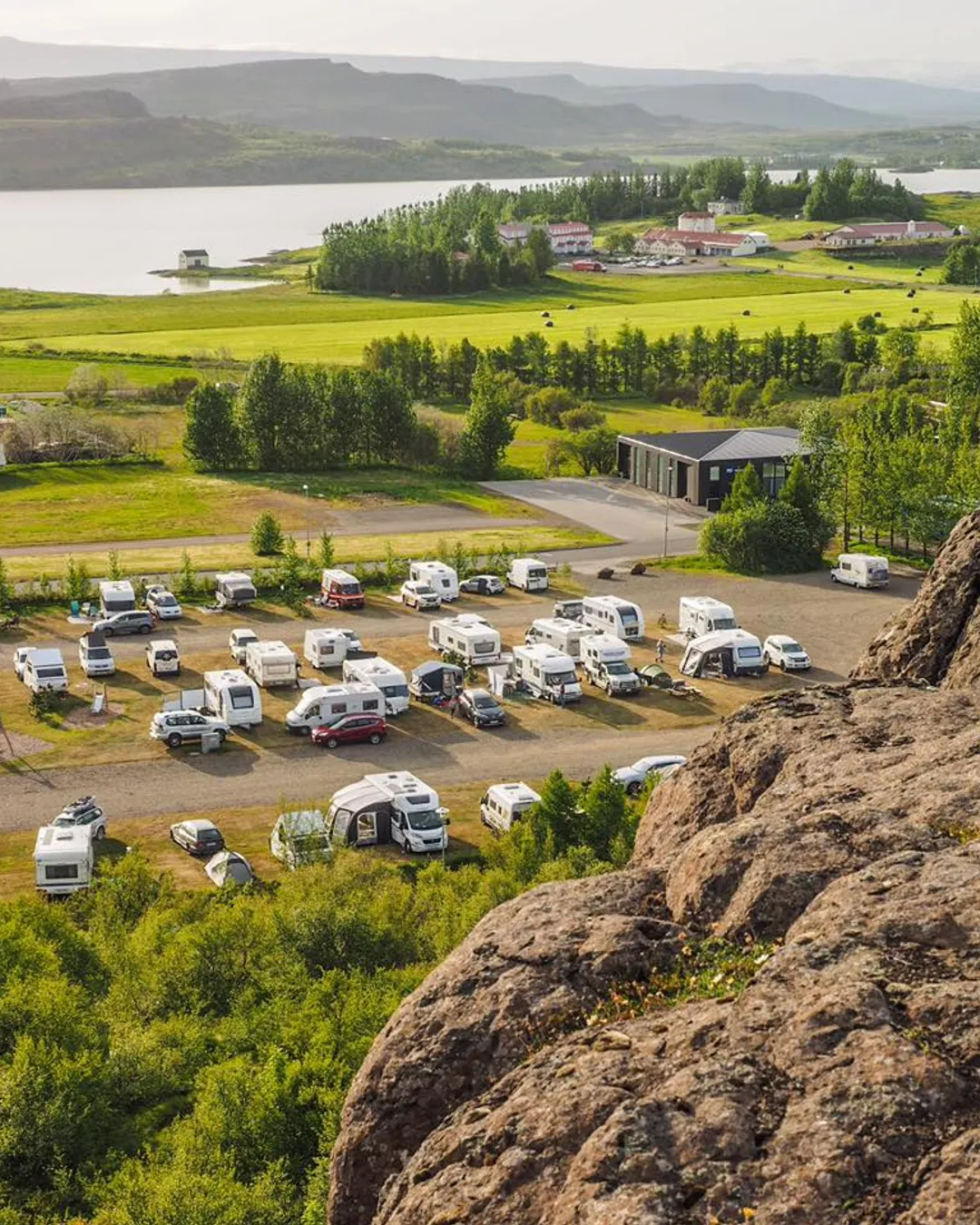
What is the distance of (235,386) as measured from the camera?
76625mm

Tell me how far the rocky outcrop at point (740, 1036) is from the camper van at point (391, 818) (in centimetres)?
1623

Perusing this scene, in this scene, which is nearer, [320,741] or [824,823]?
[824,823]

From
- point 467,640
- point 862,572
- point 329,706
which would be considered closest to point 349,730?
point 329,706

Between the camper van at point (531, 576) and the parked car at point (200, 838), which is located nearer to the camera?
the parked car at point (200, 838)

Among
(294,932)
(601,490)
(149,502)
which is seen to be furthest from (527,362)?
(294,932)

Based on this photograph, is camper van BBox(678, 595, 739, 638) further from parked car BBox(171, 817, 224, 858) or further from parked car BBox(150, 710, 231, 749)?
parked car BBox(171, 817, 224, 858)

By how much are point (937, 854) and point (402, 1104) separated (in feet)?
10.3

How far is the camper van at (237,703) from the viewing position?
32500 millimetres

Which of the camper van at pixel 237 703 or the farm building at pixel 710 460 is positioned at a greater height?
the farm building at pixel 710 460

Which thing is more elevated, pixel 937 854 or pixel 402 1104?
pixel 937 854

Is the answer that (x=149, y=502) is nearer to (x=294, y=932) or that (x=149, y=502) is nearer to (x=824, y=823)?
(x=294, y=932)

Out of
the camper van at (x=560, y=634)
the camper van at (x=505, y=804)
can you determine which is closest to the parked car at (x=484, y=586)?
the camper van at (x=560, y=634)

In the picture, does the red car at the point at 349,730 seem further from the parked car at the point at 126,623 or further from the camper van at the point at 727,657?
the parked car at the point at 126,623

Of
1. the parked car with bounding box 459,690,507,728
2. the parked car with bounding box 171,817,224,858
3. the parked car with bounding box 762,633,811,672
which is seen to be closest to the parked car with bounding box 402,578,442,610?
the parked car with bounding box 459,690,507,728
